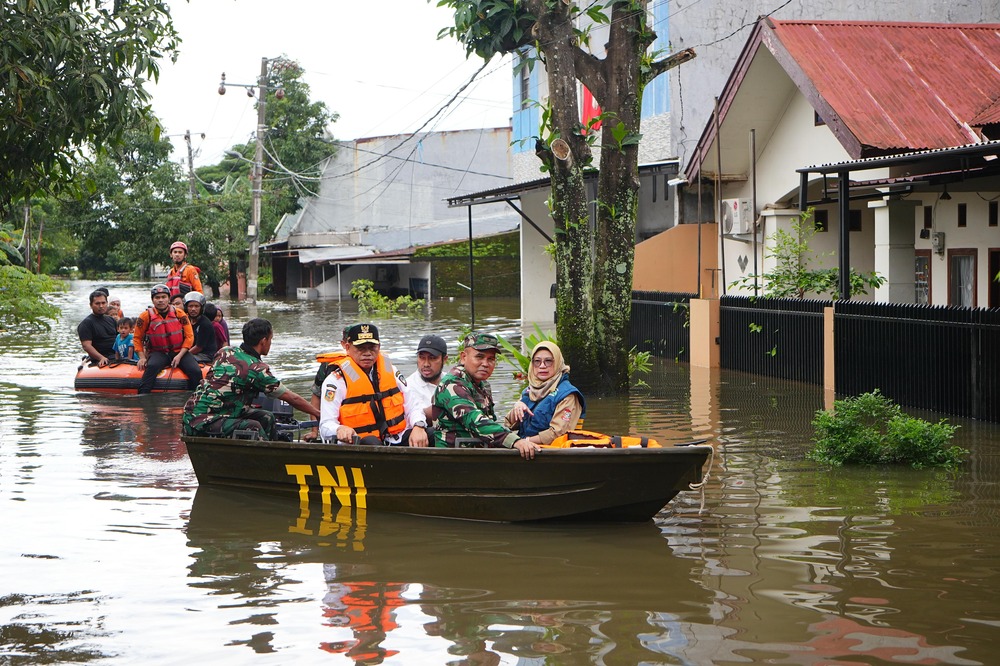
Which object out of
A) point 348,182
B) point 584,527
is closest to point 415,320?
point 348,182

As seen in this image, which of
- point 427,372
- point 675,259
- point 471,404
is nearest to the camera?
point 471,404

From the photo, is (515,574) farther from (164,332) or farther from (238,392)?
(164,332)

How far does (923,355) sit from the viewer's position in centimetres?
1469

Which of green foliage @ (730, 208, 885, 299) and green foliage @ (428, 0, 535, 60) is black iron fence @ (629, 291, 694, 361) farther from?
green foliage @ (428, 0, 535, 60)

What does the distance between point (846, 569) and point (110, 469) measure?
762 centimetres

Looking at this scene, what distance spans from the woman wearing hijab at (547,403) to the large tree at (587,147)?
25.3ft

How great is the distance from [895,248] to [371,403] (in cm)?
1320

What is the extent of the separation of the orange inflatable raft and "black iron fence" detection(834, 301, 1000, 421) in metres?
9.26

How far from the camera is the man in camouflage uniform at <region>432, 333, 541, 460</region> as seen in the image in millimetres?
9328

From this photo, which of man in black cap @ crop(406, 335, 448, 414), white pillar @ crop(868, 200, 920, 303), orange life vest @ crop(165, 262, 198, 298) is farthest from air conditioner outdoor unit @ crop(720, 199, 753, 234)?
man in black cap @ crop(406, 335, 448, 414)

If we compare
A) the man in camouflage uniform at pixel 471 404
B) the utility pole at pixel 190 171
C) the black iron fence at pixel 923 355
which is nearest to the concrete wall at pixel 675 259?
the black iron fence at pixel 923 355

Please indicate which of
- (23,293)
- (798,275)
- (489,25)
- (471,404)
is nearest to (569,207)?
(489,25)

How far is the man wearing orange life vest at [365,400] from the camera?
33.0 ft

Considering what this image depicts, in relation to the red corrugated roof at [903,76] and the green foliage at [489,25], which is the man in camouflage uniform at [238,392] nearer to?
the green foliage at [489,25]
